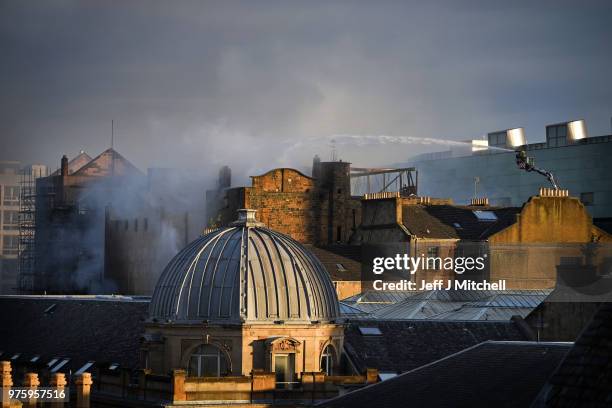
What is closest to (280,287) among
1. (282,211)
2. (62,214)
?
(282,211)

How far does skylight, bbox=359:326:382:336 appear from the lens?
9062 centimetres

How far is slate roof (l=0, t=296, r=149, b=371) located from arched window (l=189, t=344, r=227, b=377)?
554 inches

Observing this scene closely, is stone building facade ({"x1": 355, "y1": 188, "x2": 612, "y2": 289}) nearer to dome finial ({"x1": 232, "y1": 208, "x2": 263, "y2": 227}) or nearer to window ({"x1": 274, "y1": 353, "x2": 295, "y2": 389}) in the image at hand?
dome finial ({"x1": 232, "y1": 208, "x2": 263, "y2": 227})

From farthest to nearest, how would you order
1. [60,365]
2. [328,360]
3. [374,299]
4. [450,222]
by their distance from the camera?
[450,222] → [374,299] → [60,365] → [328,360]

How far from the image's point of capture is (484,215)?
13438 cm

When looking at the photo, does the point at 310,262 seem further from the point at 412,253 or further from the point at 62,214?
the point at 62,214

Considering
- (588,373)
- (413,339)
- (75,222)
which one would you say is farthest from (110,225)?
(588,373)

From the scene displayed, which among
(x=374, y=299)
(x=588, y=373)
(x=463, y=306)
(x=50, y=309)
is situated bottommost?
(x=588, y=373)

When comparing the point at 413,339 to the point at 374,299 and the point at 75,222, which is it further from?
the point at 75,222

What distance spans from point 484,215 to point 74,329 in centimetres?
3631

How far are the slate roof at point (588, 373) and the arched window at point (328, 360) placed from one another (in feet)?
122

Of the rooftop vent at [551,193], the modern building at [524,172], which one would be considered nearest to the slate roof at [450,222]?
the rooftop vent at [551,193]

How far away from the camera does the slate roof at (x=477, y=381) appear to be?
55.3m

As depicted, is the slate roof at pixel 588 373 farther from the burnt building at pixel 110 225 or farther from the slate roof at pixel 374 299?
the burnt building at pixel 110 225
